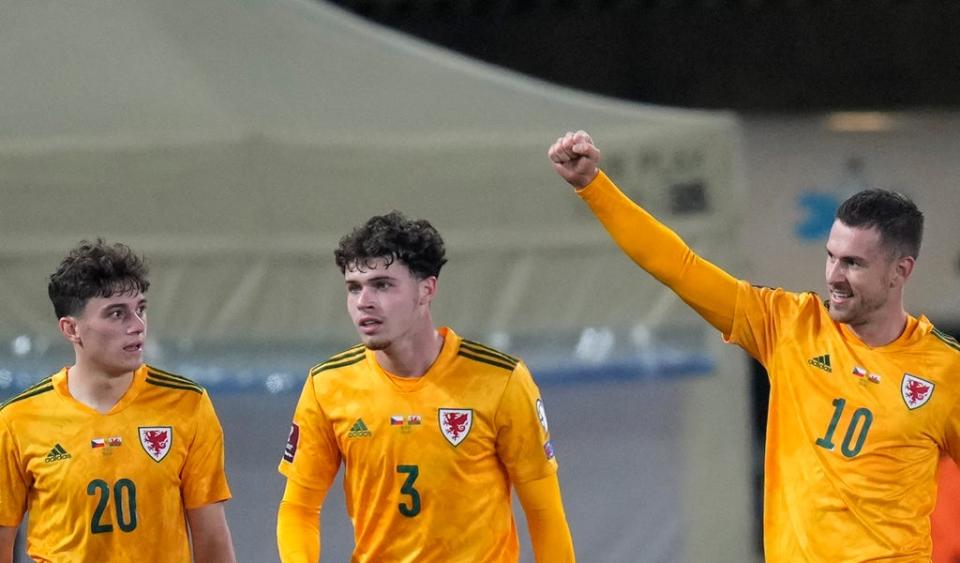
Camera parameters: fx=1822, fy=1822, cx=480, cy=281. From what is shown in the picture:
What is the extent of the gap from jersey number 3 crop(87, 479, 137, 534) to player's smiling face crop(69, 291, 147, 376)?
1.25ft

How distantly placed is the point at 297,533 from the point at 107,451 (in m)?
0.68

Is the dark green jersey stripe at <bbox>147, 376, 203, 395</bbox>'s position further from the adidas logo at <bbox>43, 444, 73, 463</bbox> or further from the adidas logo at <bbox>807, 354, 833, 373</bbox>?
the adidas logo at <bbox>807, 354, 833, 373</bbox>

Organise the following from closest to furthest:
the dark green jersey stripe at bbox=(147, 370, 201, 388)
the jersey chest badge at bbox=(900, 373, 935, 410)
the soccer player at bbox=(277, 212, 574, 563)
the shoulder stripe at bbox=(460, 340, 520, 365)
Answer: the jersey chest badge at bbox=(900, 373, 935, 410)
the soccer player at bbox=(277, 212, 574, 563)
the shoulder stripe at bbox=(460, 340, 520, 365)
the dark green jersey stripe at bbox=(147, 370, 201, 388)

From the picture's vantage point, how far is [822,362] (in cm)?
587

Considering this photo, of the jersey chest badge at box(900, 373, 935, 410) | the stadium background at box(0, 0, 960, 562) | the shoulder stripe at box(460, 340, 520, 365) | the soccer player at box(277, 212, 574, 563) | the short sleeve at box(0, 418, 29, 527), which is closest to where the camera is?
the jersey chest badge at box(900, 373, 935, 410)

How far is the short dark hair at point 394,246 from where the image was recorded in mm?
5902

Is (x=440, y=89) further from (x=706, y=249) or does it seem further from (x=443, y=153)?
(x=706, y=249)

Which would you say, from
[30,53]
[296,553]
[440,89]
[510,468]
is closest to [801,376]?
[510,468]

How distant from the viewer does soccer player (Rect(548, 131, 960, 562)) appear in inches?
224

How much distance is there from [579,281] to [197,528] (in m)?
2.71

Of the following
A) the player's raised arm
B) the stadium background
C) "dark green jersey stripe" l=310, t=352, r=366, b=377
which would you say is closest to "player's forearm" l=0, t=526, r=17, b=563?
"dark green jersey stripe" l=310, t=352, r=366, b=377

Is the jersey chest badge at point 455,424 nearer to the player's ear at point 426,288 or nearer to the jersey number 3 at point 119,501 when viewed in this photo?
the player's ear at point 426,288

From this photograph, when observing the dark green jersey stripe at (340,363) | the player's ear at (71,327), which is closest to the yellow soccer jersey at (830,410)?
the dark green jersey stripe at (340,363)

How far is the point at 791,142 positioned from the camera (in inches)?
451
